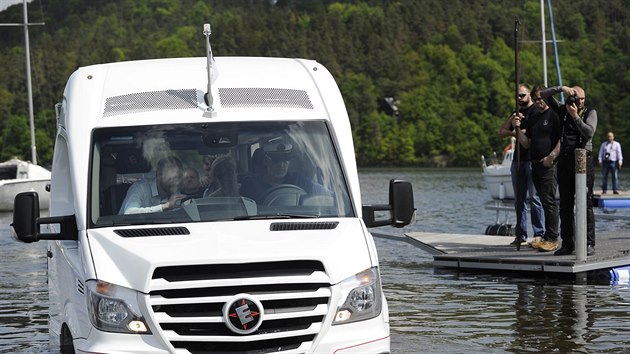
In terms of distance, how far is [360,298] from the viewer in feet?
26.2

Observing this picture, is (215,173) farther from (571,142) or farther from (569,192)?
(569,192)

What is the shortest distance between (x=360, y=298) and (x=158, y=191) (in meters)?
1.70

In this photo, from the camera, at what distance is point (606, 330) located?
12648mm

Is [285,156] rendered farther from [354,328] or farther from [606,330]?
[606,330]

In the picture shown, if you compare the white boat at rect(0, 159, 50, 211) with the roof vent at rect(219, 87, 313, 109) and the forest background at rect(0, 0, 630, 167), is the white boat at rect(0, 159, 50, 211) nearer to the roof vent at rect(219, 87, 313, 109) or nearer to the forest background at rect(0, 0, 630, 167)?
the roof vent at rect(219, 87, 313, 109)

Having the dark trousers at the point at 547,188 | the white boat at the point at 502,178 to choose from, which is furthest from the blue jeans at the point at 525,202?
the white boat at the point at 502,178

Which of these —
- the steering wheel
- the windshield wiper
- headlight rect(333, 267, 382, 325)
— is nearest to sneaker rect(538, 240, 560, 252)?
the steering wheel

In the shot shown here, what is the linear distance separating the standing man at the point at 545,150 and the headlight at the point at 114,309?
9.96 metres

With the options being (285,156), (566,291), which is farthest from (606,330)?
(285,156)

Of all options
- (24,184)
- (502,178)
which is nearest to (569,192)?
(502,178)

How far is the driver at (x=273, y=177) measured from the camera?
8.88 m

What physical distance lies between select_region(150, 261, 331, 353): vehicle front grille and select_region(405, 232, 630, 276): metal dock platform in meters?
8.62

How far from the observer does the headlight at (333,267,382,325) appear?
789 cm

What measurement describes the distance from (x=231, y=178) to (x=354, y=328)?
1567 millimetres
